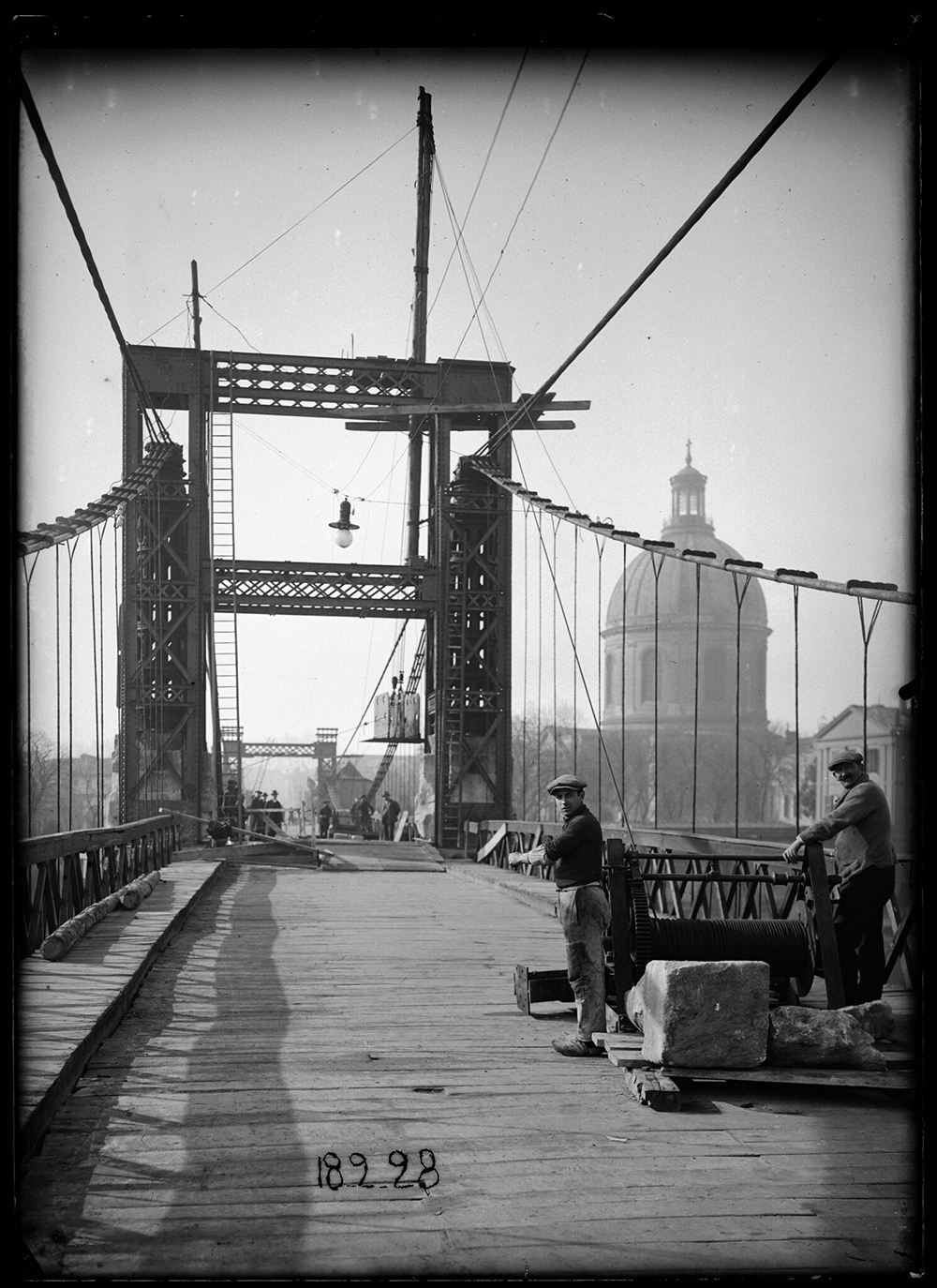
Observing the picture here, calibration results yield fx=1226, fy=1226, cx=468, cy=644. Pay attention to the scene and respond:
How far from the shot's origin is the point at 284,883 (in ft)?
55.9

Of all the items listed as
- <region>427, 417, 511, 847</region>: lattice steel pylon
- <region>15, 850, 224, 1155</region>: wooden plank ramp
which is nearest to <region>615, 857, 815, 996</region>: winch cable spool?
<region>15, 850, 224, 1155</region>: wooden plank ramp

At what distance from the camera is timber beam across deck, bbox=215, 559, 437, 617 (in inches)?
944

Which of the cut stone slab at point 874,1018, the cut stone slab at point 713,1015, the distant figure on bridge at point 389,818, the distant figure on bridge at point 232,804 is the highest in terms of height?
the cut stone slab at point 713,1015

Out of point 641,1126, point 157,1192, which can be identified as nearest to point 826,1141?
point 641,1126

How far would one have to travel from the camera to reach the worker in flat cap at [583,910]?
656 centimetres

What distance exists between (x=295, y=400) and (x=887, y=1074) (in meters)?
19.0

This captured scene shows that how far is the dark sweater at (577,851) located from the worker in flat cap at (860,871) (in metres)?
1.10

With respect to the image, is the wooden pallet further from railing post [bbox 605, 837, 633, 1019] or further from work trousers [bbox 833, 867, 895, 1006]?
work trousers [bbox 833, 867, 895, 1006]

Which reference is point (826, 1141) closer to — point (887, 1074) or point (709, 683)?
point (887, 1074)

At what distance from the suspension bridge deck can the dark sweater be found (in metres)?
0.92

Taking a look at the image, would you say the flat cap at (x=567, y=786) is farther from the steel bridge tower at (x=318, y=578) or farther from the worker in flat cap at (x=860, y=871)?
the steel bridge tower at (x=318, y=578)

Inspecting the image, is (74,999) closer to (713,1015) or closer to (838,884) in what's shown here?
(713,1015)

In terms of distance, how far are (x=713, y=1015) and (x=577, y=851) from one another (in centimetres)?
130

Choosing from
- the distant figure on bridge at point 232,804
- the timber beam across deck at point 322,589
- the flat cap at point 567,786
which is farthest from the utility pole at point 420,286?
the flat cap at point 567,786
